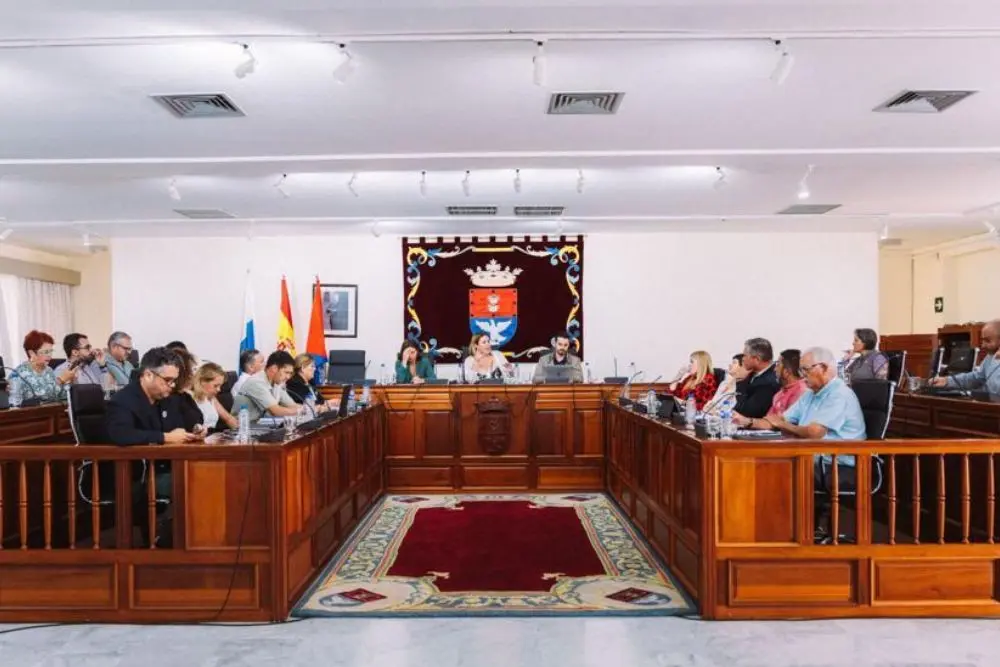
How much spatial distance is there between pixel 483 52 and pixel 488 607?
2914 mm

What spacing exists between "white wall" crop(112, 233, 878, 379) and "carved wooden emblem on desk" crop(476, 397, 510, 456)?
3.43 metres

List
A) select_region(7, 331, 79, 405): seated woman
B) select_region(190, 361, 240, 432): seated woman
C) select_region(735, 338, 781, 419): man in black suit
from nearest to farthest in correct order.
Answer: select_region(190, 361, 240, 432): seated woman < select_region(735, 338, 781, 419): man in black suit < select_region(7, 331, 79, 405): seated woman

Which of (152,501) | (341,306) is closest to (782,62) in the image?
(152,501)

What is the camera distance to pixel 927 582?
12.3 ft

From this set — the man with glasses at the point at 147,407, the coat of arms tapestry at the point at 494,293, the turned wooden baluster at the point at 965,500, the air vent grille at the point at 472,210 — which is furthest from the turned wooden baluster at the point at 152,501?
the coat of arms tapestry at the point at 494,293

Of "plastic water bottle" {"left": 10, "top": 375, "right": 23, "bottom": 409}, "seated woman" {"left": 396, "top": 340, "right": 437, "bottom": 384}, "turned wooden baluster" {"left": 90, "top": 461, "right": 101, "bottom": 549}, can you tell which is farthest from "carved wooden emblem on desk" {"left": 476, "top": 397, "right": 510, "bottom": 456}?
"turned wooden baluster" {"left": 90, "top": 461, "right": 101, "bottom": 549}

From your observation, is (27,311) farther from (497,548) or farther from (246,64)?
(497,548)

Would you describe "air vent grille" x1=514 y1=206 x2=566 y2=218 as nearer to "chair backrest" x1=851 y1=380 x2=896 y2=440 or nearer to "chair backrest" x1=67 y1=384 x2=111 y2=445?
"chair backrest" x1=851 y1=380 x2=896 y2=440

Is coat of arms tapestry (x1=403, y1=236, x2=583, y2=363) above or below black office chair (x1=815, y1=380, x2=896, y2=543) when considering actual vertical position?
above

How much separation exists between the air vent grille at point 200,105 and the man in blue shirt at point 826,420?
388cm

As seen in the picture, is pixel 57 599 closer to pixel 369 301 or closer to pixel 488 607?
pixel 488 607

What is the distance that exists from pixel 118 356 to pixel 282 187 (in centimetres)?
226

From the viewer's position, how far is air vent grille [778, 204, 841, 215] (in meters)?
8.70

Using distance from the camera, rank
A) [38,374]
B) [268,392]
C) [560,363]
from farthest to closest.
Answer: [560,363] → [38,374] → [268,392]
